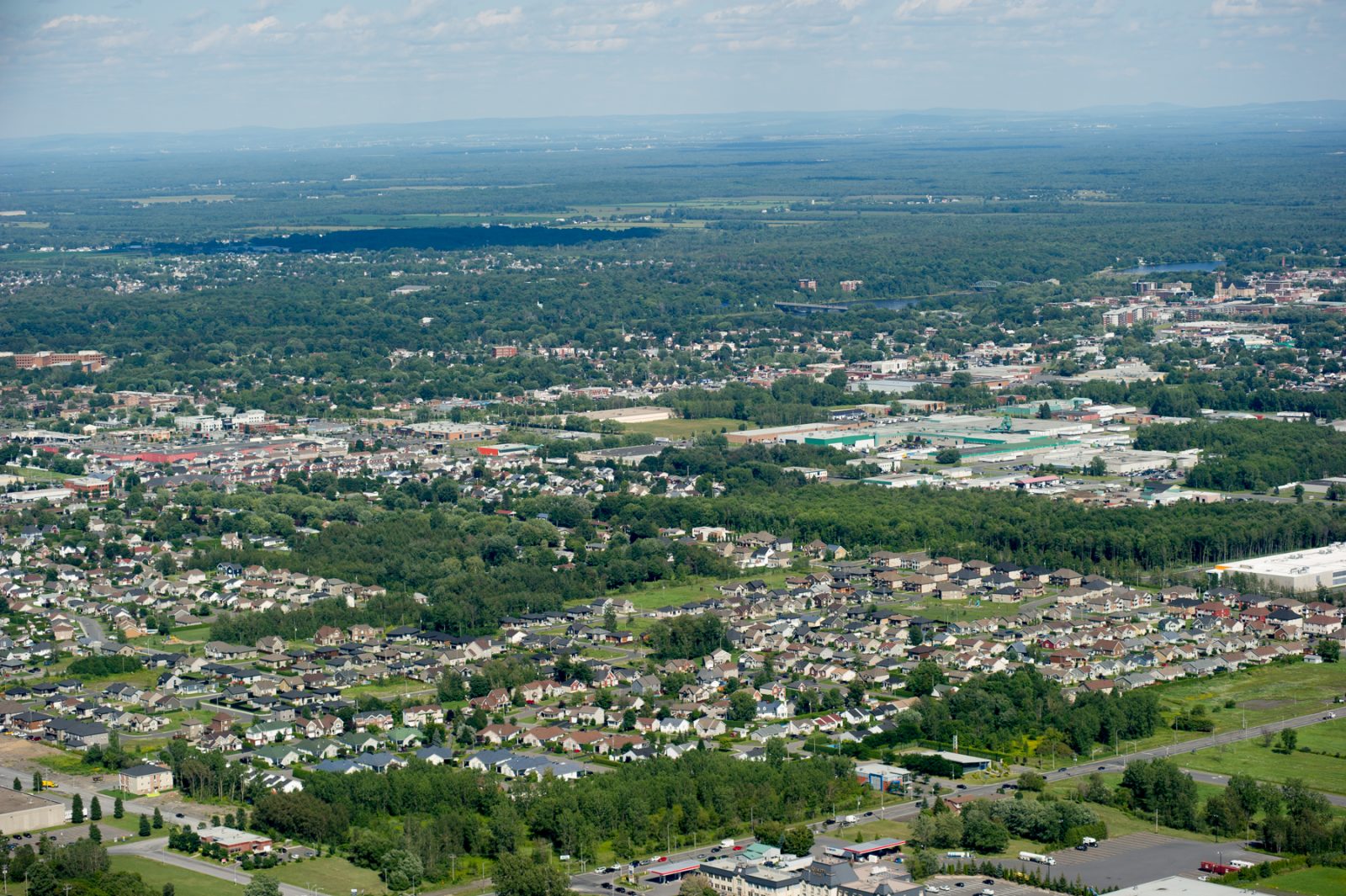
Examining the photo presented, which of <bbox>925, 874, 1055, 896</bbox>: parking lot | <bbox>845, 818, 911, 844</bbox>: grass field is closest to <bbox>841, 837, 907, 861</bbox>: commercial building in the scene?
<bbox>845, 818, 911, 844</bbox>: grass field

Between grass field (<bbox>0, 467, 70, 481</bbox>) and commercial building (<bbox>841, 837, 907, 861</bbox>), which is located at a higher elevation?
commercial building (<bbox>841, 837, 907, 861</bbox>)

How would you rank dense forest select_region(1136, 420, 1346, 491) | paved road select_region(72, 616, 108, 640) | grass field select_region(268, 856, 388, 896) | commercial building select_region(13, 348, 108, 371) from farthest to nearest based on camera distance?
commercial building select_region(13, 348, 108, 371) → dense forest select_region(1136, 420, 1346, 491) → paved road select_region(72, 616, 108, 640) → grass field select_region(268, 856, 388, 896)

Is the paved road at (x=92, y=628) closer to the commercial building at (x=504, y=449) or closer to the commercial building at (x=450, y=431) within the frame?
the commercial building at (x=504, y=449)

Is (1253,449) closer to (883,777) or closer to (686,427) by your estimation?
(686,427)

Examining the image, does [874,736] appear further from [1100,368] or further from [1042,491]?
[1100,368]

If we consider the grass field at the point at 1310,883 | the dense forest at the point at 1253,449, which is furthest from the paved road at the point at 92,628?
the dense forest at the point at 1253,449

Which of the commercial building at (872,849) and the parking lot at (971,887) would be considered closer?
the parking lot at (971,887)

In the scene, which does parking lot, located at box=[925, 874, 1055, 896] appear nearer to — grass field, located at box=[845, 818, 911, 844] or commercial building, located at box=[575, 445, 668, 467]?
grass field, located at box=[845, 818, 911, 844]
